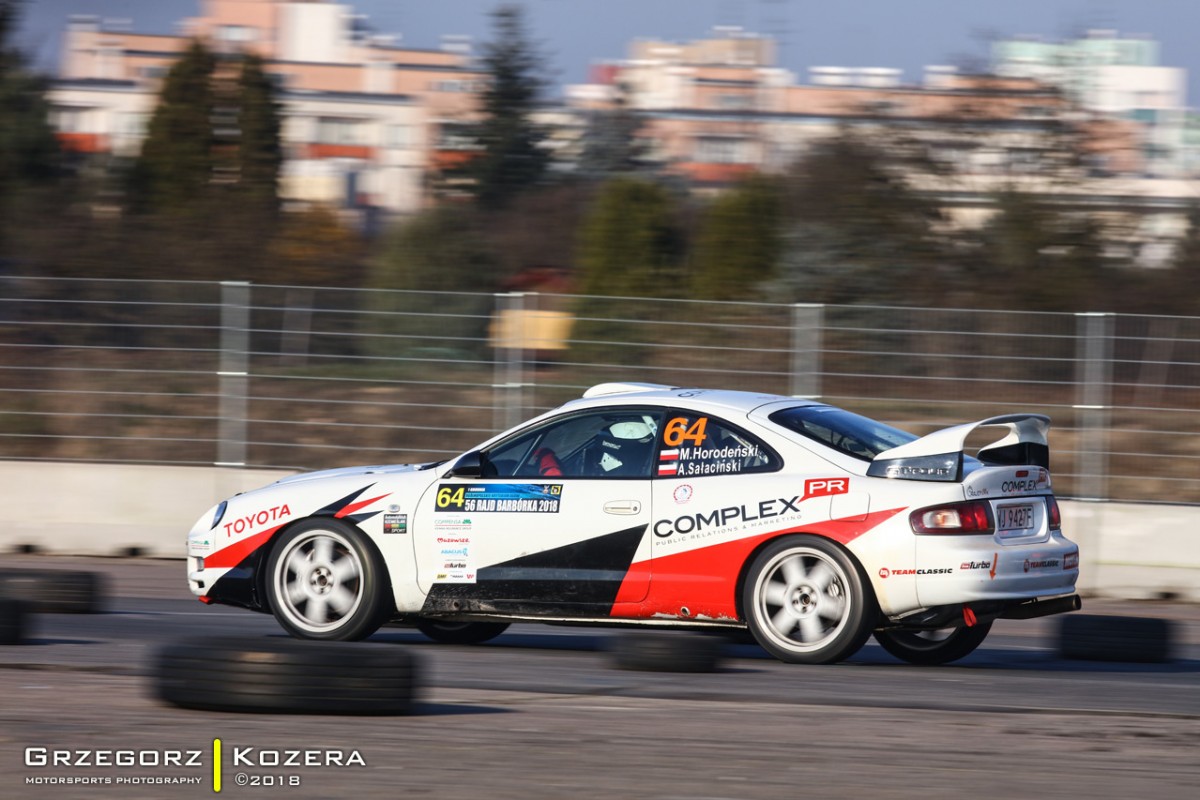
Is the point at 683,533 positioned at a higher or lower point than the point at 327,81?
lower

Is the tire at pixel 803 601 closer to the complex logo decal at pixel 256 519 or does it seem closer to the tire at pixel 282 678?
the tire at pixel 282 678

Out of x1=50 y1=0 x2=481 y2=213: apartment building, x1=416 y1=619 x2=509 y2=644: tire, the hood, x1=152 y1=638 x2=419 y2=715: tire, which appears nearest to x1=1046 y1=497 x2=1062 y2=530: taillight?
x1=416 y1=619 x2=509 y2=644: tire

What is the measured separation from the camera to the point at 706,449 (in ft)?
28.5

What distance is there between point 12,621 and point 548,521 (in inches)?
122

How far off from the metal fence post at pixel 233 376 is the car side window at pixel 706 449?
7.56m

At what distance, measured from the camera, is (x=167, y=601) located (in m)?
12.2

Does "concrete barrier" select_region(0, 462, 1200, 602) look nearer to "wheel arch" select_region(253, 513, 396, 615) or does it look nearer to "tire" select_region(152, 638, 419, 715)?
"wheel arch" select_region(253, 513, 396, 615)

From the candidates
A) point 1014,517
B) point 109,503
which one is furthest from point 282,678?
point 109,503

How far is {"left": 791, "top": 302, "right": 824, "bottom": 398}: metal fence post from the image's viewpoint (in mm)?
14445

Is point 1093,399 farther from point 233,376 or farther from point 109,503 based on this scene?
point 109,503

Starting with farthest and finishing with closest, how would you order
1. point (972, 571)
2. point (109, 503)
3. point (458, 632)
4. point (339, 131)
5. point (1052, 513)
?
point (339, 131) < point (109, 503) < point (458, 632) < point (1052, 513) < point (972, 571)

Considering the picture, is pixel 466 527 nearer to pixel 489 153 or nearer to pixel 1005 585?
pixel 1005 585

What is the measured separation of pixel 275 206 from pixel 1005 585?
23079mm

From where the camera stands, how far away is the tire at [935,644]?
916 cm
